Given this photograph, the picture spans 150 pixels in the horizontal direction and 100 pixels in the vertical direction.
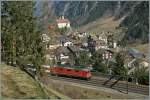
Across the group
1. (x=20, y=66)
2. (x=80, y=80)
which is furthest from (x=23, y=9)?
(x=80, y=80)

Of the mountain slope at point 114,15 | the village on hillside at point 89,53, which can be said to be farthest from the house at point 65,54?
the mountain slope at point 114,15

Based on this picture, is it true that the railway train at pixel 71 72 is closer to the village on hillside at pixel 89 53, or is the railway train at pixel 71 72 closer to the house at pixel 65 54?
the village on hillside at pixel 89 53

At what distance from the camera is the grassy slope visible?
17.1 ft

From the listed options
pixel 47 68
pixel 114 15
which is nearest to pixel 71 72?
pixel 47 68

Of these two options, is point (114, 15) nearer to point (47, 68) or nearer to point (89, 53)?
point (89, 53)

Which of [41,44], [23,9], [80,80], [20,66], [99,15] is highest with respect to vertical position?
[99,15]

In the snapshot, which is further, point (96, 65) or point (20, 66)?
point (96, 65)

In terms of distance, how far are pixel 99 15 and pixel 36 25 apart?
6348 centimetres

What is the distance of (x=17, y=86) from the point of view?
5719mm

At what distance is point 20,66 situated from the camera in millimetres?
7949

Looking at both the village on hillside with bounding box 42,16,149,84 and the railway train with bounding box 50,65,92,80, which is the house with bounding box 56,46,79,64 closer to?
the village on hillside with bounding box 42,16,149,84

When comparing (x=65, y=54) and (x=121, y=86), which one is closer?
(x=121, y=86)

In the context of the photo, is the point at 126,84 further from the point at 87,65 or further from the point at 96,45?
the point at 96,45

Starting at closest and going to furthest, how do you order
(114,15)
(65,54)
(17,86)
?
(17,86), (65,54), (114,15)
